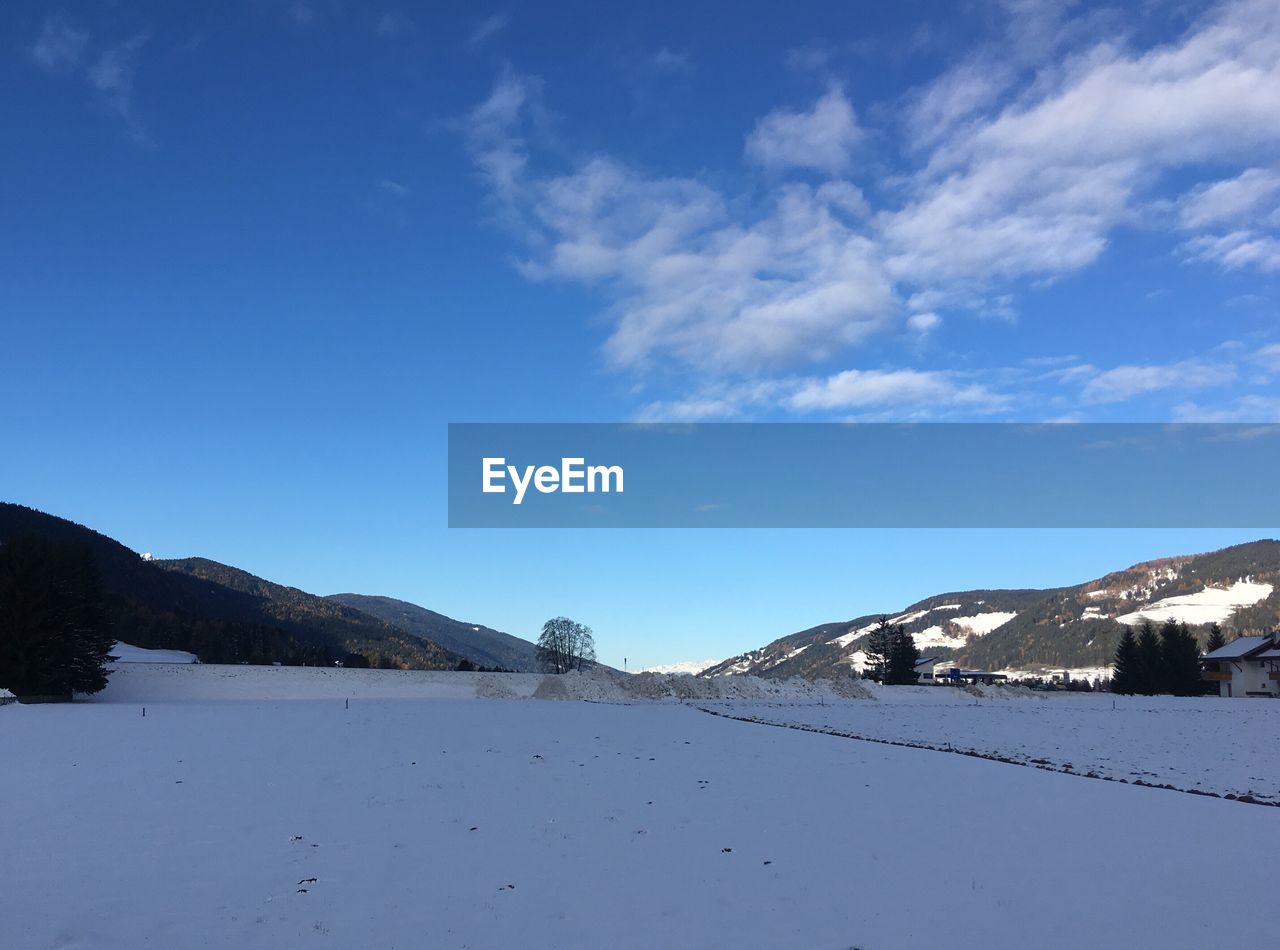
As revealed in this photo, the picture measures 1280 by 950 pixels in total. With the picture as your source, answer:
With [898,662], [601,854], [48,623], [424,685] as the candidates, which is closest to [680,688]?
[424,685]

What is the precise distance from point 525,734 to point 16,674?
37759 mm

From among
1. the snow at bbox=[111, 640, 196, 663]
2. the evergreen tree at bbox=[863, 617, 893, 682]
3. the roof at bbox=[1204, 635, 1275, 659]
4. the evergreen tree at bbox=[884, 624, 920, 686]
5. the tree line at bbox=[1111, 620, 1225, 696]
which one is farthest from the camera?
the evergreen tree at bbox=[863, 617, 893, 682]

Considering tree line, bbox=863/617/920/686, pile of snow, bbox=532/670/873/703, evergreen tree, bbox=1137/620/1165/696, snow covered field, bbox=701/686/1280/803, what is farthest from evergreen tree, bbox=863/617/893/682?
snow covered field, bbox=701/686/1280/803

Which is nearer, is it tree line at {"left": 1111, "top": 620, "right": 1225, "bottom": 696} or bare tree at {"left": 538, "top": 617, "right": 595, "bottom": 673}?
tree line at {"left": 1111, "top": 620, "right": 1225, "bottom": 696}

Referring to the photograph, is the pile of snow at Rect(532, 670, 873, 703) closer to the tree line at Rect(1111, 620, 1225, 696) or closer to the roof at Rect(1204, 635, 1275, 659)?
the tree line at Rect(1111, 620, 1225, 696)

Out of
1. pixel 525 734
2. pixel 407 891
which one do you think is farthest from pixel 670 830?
pixel 525 734

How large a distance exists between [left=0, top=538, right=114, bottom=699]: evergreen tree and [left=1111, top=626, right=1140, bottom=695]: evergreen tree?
10077 centimetres

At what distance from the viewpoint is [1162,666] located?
9800 cm

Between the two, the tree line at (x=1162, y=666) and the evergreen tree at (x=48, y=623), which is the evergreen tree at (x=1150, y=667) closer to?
the tree line at (x=1162, y=666)

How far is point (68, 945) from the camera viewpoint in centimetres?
858

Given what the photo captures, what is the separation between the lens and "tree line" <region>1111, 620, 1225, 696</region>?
9775cm

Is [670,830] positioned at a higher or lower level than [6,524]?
lower

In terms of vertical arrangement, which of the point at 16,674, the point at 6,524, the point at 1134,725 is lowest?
the point at 1134,725

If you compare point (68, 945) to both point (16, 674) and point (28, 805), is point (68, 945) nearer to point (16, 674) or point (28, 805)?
point (28, 805)
